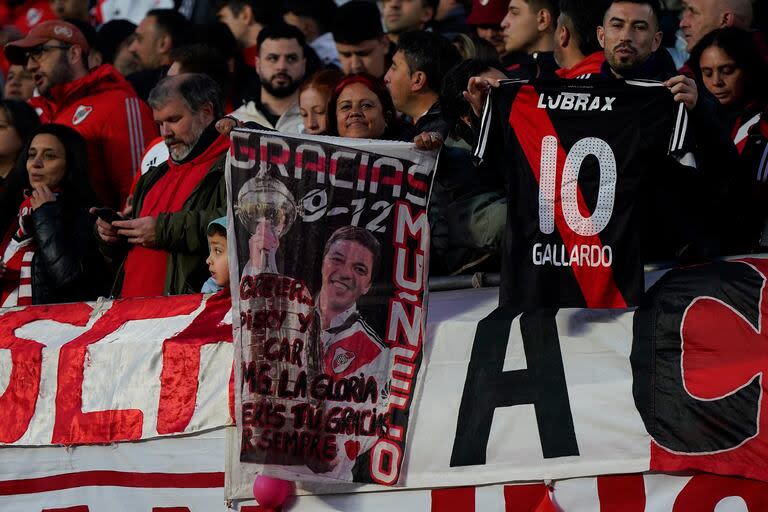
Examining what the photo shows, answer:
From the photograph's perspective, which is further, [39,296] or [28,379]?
[39,296]

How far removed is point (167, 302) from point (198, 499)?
0.95m

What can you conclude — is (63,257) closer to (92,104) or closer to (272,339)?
(92,104)

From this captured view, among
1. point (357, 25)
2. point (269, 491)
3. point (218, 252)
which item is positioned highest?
point (357, 25)

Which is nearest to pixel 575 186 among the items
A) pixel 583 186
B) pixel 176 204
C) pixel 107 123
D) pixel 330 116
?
pixel 583 186

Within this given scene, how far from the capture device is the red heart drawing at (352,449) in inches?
234

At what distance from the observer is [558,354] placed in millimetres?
5781

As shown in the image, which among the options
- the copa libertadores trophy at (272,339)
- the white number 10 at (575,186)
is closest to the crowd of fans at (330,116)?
the white number 10 at (575,186)

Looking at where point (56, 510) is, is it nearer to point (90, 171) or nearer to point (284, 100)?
point (90, 171)

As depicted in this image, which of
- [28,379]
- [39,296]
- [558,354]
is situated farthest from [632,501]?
Result: [39,296]

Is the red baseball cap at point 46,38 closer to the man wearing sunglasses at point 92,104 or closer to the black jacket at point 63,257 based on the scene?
the man wearing sunglasses at point 92,104

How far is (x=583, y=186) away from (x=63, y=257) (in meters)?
2.88

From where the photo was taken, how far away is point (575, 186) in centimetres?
585

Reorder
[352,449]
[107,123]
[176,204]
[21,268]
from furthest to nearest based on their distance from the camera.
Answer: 1. [107,123]
2. [21,268]
3. [176,204]
4. [352,449]

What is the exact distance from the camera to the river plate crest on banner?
5953mm
